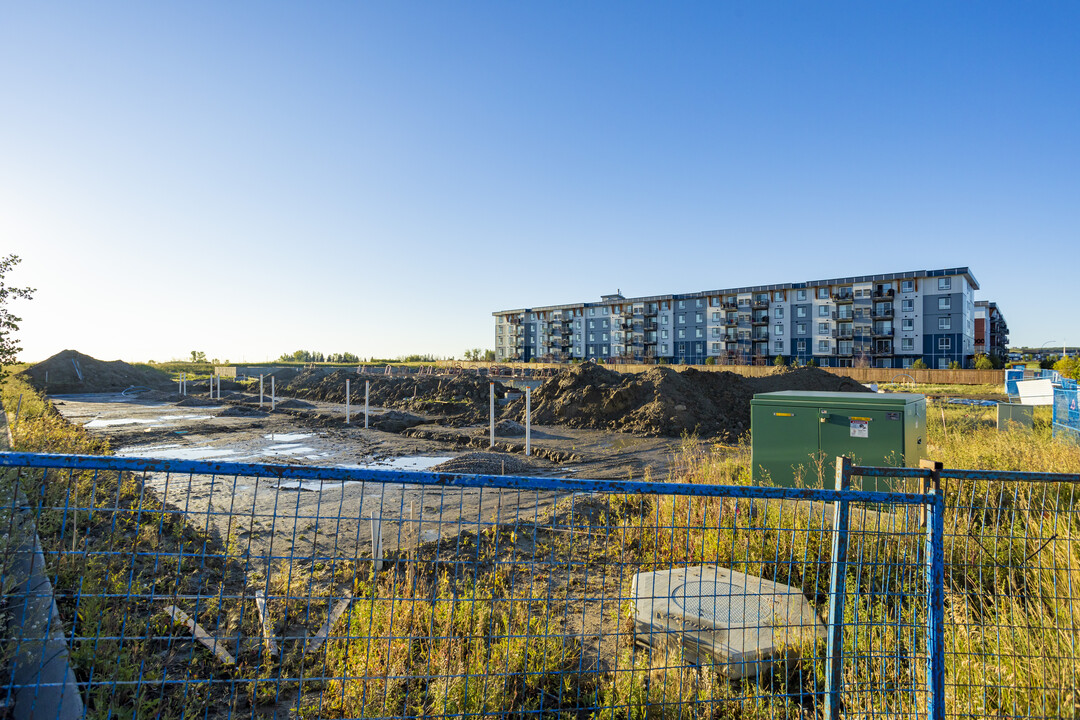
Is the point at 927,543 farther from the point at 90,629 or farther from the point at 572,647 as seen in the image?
the point at 90,629

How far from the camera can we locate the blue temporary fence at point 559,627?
313cm

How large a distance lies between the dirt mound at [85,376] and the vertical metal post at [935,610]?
5422 cm

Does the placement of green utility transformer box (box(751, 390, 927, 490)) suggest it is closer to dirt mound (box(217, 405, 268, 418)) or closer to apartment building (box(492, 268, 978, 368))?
dirt mound (box(217, 405, 268, 418))

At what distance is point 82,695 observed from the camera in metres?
3.75

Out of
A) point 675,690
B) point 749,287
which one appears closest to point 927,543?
point 675,690

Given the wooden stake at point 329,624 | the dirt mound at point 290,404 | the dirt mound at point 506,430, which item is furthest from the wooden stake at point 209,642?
the dirt mound at point 290,404

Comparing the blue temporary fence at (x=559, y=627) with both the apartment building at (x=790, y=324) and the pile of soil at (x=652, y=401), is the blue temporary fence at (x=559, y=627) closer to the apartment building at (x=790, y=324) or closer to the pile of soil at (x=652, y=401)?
the pile of soil at (x=652, y=401)

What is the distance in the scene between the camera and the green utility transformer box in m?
8.02

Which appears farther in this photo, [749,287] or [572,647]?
[749,287]

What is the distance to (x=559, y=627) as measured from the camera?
5215mm

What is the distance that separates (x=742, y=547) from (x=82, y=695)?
19.3 ft

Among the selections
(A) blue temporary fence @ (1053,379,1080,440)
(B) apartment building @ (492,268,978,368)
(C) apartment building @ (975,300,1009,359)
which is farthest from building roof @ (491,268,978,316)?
(A) blue temporary fence @ (1053,379,1080,440)

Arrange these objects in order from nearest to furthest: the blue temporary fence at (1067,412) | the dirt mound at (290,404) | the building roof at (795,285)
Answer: the blue temporary fence at (1067,412) → the dirt mound at (290,404) → the building roof at (795,285)

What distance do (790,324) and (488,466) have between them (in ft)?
233
